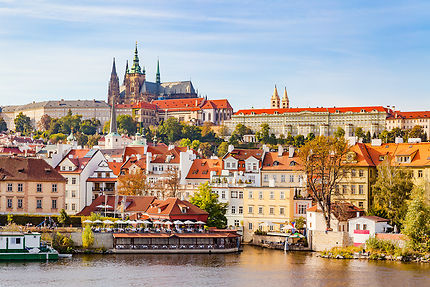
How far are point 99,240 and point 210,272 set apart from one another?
1370 centimetres

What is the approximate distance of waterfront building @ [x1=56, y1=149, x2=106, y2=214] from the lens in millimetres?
91688

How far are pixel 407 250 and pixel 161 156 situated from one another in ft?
147

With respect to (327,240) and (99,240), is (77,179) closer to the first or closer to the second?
(99,240)

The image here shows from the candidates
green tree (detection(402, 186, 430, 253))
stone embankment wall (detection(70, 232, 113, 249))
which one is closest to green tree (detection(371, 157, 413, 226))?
green tree (detection(402, 186, 430, 253))

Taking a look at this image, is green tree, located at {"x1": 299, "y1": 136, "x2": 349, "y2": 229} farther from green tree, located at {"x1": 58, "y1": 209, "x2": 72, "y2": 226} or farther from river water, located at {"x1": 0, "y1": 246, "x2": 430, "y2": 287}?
green tree, located at {"x1": 58, "y1": 209, "x2": 72, "y2": 226}

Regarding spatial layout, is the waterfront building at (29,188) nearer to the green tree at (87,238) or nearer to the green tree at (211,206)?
the green tree at (87,238)

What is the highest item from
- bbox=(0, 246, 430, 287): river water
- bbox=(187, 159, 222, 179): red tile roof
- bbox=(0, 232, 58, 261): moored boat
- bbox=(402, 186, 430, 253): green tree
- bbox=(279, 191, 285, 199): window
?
bbox=(187, 159, 222, 179): red tile roof

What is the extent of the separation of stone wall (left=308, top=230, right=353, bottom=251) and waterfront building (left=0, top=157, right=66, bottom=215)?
24798 millimetres

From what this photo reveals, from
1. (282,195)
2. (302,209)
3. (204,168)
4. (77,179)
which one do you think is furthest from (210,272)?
(204,168)

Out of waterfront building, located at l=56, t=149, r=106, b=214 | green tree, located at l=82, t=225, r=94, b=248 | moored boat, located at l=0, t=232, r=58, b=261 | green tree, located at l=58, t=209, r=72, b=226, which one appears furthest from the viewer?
waterfront building, located at l=56, t=149, r=106, b=214

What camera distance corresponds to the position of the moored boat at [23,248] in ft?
208

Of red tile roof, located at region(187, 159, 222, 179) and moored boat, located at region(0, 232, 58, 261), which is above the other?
red tile roof, located at region(187, 159, 222, 179)

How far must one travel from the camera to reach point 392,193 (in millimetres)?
73562

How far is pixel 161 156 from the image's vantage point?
103 m
